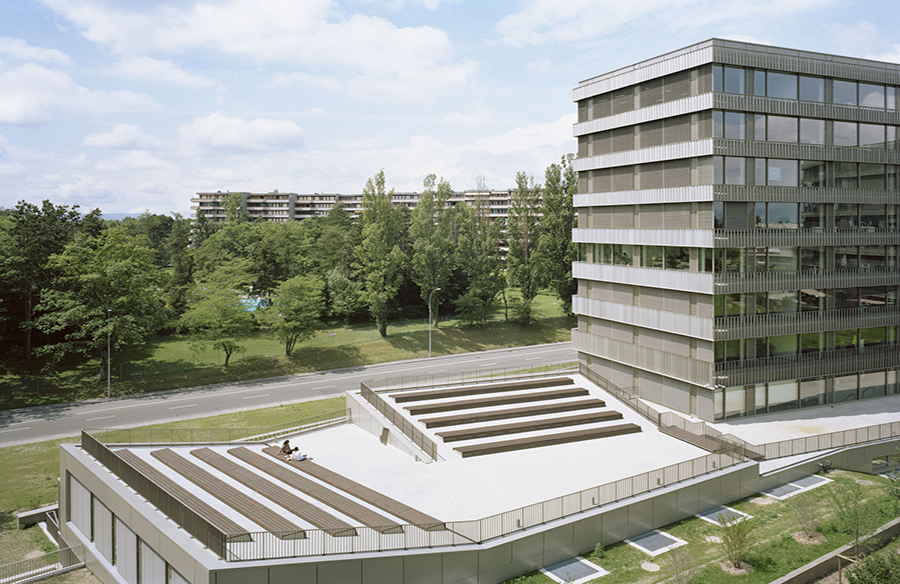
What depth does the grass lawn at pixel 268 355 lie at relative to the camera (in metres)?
45.2

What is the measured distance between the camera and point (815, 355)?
105ft

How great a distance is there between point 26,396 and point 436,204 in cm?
4067

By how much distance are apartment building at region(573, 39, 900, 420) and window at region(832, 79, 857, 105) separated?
8 centimetres

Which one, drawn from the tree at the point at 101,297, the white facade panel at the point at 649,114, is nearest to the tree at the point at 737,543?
the white facade panel at the point at 649,114

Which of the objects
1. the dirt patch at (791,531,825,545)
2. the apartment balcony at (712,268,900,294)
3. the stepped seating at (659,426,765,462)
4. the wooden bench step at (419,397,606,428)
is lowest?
the dirt patch at (791,531,825,545)

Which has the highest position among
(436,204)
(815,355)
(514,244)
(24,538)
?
(436,204)

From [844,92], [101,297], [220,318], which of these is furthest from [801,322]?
[101,297]

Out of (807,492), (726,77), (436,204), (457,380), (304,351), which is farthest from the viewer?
(436,204)

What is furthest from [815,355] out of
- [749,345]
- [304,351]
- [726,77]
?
[304,351]

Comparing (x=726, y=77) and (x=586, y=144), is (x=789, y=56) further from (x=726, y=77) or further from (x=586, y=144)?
(x=586, y=144)

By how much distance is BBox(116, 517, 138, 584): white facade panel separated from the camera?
18.9 meters

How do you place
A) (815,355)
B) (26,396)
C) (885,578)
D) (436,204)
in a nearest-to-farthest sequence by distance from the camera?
(885,578)
(815,355)
(26,396)
(436,204)

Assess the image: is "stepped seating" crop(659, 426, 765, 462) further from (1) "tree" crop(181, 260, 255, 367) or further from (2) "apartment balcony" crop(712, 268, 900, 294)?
(1) "tree" crop(181, 260, 255, 367)

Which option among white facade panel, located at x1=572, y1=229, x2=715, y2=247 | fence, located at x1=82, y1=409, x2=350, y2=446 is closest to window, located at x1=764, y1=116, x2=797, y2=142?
white facade panel, located at x1=572, y1=229, x2=715, y2=247
